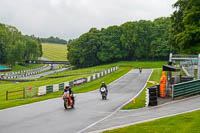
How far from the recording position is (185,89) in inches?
690

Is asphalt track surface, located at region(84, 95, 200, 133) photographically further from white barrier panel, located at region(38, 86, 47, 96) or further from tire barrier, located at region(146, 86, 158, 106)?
white barrier panel, located at region(38, 86, 47, 96)

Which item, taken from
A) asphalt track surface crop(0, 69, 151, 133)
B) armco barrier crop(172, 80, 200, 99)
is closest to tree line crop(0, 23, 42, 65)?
asphalt track surface crop(0, 69, 151, 133)

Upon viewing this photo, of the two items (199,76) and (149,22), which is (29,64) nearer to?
(149,22)

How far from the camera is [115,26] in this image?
346 ft

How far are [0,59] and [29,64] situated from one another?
15.1m

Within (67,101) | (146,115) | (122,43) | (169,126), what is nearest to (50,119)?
(67,101)

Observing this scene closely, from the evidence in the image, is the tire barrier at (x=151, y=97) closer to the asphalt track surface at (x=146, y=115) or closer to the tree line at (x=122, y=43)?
the asphalt track surface at (x=146, y=115)

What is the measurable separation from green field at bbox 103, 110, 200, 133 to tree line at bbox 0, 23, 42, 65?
105 meters

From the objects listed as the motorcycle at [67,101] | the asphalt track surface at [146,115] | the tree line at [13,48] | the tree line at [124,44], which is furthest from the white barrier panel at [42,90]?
the tree line at [13,48]

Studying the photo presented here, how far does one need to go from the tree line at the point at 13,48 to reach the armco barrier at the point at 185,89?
100223 millimetres

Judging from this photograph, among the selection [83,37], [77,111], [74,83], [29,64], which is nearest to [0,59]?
[29,64]

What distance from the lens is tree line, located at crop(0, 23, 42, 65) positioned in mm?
109244

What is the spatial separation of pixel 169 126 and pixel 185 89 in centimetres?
838

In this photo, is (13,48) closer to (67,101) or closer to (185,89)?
(67,101)
